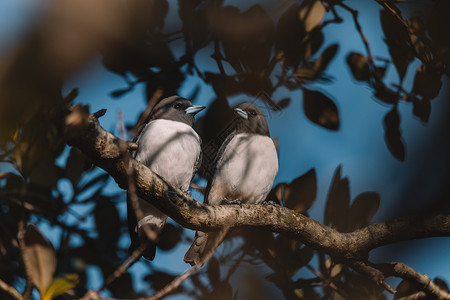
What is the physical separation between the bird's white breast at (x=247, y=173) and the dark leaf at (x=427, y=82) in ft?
4.47

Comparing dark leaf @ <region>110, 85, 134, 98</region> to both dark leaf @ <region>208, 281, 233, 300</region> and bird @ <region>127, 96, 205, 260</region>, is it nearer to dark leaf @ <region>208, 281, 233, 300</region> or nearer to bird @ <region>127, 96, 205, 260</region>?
bird @ <region>127, 96, 205, 260</region>

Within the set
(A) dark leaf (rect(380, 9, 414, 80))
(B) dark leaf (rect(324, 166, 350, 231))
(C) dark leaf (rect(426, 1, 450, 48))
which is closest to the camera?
(C) dark leaf (rect(426, 1, 450, 48))

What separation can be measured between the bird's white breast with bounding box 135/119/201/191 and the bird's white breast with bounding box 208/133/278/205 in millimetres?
292

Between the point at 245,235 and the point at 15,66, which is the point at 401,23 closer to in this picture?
the point at 245,235

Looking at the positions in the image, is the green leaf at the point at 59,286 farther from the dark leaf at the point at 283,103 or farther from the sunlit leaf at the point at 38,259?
the dark leaf at the point at 283,103

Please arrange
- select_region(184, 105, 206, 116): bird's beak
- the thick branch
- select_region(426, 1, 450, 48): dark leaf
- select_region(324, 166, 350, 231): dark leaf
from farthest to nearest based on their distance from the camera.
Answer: select_region(184, 105, 206, 116): bird's beak → select_region(324, 166, 350, 231): dark leaf → select_region(426, 1, 450, 48): dark leaf → the thick branch

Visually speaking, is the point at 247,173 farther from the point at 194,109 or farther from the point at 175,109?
the point at 175,109

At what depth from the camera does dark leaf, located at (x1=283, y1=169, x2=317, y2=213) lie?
10.4ft

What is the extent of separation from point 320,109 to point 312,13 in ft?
2.19

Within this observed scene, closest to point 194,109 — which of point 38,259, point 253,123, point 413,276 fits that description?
point 253,123

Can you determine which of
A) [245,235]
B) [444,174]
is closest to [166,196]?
[245,235]

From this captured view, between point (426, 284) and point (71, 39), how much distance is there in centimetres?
285

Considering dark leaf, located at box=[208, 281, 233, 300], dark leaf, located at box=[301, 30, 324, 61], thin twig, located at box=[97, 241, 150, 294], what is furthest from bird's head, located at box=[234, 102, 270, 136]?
thin twig, located at box=[97, 241, 150, 294]

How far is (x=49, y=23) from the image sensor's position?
1.33 metres
